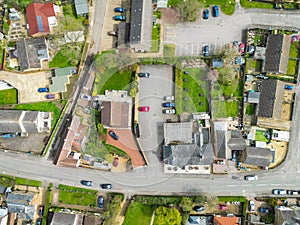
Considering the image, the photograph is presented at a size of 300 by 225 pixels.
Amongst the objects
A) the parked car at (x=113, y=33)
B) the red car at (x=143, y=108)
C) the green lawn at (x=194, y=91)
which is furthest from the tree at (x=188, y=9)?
the red car at (x=143, y=108)

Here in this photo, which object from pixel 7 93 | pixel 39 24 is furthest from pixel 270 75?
pixel 7 93

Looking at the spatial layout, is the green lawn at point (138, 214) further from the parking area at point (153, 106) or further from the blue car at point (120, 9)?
the blue car at point (120, 9)

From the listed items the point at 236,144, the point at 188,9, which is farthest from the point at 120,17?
the point at 236,144

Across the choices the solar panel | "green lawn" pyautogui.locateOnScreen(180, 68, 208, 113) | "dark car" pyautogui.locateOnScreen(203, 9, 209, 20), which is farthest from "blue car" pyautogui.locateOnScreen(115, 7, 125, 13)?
"green lawn" pyautogui.locateOnScreen(180, 68, 208, 113)

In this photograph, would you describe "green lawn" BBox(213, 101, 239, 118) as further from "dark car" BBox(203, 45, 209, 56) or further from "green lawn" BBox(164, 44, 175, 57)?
"green lawn" BBox(164, 44, 175, 57)

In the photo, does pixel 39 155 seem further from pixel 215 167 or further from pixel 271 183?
pixel 271 183

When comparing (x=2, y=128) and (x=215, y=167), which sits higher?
(x=2, y=128)

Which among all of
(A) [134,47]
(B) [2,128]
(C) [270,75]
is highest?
(A) [134,47]
